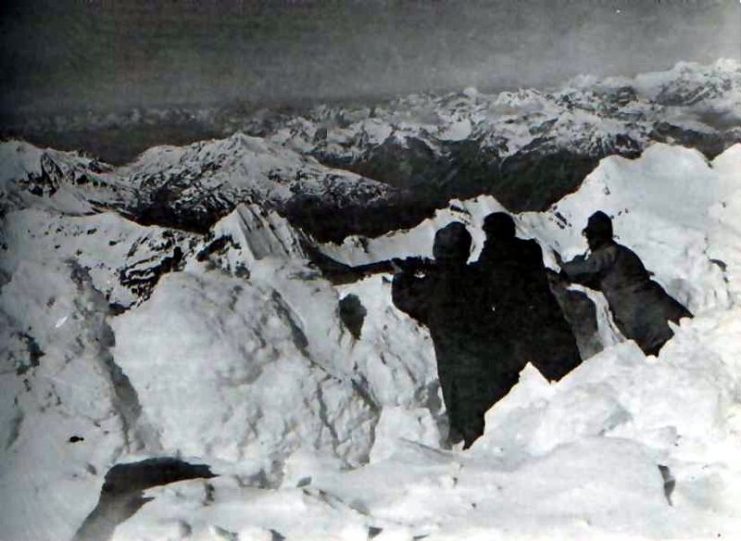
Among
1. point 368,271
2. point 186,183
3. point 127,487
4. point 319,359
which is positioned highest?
point 186,183

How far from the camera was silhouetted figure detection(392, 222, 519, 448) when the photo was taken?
2.26m

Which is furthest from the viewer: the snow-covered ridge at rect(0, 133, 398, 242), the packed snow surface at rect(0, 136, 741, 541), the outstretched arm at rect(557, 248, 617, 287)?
the outstretched arm at rect(557, 248, 617, 287)

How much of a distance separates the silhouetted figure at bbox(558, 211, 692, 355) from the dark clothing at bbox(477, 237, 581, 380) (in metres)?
0.10

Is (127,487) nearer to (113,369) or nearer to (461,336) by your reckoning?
(113,369)

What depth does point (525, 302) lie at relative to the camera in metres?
2.35

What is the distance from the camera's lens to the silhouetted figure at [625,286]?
7.73 ft

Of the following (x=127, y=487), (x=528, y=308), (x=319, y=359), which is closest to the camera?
(x=127, y=487)

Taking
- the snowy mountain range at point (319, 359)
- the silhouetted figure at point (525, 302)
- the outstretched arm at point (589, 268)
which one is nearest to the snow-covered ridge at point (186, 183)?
the snowy mountain range at point (319, 359)

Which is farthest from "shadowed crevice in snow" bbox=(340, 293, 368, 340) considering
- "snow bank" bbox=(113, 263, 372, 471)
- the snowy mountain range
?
"snow bank" bbox=(113, 263, 372, 471)

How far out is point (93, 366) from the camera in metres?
2.09

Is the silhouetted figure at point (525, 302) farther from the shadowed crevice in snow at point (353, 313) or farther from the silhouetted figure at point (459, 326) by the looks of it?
the shadowed crevice in snow at point (353, 313)

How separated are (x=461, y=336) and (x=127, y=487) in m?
0.82

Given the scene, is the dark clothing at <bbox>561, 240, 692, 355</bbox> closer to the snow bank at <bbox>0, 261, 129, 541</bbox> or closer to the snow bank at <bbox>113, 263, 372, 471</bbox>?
the snow bank at <bbox>113, 263, 372, 471</bbox>

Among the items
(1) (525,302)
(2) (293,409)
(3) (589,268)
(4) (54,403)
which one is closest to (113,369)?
(4) (54,403)
